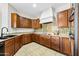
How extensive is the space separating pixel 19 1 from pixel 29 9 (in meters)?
0.24

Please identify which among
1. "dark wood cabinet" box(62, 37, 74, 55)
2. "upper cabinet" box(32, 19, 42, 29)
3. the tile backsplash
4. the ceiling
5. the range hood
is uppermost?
the ceiling

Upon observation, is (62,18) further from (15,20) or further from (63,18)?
(15,20)

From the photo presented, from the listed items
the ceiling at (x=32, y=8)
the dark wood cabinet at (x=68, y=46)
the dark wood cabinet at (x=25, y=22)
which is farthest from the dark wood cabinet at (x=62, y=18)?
the dark wood cabinet at (x=25, y=22)

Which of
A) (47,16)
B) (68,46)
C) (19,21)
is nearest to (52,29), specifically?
(47,16)

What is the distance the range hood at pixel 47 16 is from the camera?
1.17 metres

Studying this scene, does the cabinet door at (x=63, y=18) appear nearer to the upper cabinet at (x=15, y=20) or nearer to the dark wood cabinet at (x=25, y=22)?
the dark wood cabinet at (x=25, y=22)

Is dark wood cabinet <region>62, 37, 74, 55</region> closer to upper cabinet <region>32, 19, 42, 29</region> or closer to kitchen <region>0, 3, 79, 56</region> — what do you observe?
kitchen <region>0, 3, 79, 56</region>

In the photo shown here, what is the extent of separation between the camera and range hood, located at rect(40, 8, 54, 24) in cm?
117

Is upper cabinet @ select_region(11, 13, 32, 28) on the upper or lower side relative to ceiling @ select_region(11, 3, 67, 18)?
lower

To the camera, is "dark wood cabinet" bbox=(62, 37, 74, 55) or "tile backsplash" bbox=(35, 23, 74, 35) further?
"tile backsplash" bbox=(35, 23, 74, 35)

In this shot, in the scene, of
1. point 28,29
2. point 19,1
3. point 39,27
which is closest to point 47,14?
point 39,27

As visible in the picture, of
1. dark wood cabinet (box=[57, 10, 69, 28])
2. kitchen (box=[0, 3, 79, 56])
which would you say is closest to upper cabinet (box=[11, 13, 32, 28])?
kitchen (box=[0, 3, 79, 56])

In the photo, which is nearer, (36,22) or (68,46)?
(36,22)

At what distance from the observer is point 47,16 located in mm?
1237
